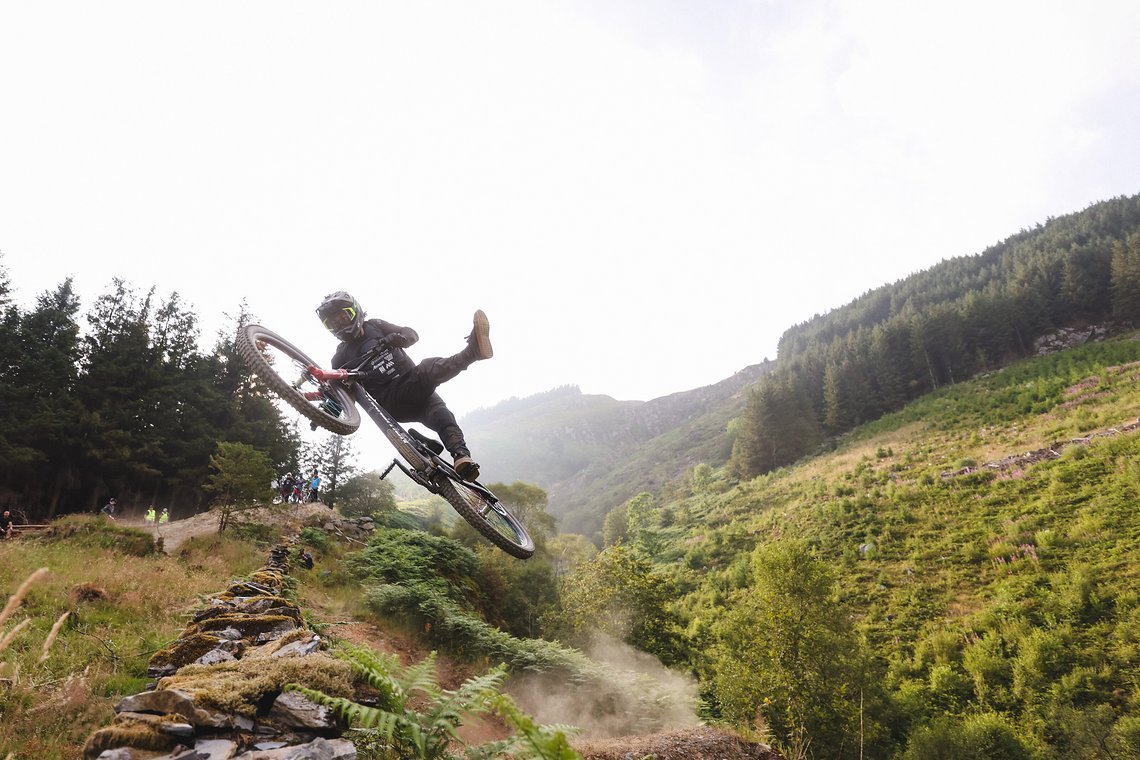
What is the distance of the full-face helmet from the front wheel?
253 cm

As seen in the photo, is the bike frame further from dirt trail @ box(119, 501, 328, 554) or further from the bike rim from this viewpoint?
dirt trail @ box(119, 501, 328, 554)

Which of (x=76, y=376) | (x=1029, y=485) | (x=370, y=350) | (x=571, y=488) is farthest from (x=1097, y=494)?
(x=571, y=488)

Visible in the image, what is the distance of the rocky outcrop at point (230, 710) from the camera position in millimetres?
3721

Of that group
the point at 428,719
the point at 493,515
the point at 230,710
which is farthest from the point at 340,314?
the point at 428,719

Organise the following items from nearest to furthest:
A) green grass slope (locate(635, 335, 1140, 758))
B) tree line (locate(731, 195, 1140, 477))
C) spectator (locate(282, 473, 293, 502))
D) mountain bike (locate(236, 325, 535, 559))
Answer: mountain bike (locate(236, 325, 535, 559))
green grass slope (locate(635, 335, 1140, 758))
spectator (locate(282, 473, 293, 502))
tree line (locate(731, 195, 1140, 477))

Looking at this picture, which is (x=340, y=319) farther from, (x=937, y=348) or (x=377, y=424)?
(x=937, y=348)

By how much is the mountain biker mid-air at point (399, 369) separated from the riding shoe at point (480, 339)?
0.01m

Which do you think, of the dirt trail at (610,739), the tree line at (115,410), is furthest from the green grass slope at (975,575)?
the tree line at (115,410)

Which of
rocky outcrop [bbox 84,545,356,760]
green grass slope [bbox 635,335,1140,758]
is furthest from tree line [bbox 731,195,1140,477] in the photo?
rocky outcrop [bbox 84,545,356,760]

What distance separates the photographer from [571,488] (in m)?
147

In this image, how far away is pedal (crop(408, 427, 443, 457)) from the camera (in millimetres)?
7172

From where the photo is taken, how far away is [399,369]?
7.07 meters

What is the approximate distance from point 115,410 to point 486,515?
31.5 meters

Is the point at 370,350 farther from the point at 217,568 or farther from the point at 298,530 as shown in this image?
the point at 298,530
